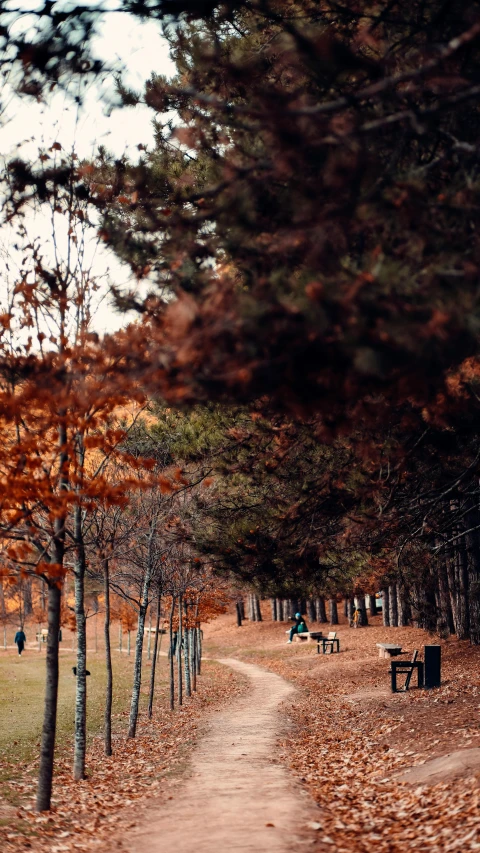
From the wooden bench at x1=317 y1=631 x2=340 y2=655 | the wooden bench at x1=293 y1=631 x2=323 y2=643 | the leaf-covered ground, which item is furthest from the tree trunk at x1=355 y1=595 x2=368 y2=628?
the leaf-covered ground

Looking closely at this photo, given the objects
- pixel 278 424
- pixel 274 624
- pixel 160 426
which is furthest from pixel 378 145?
pixel 274 624

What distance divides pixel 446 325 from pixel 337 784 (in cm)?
731

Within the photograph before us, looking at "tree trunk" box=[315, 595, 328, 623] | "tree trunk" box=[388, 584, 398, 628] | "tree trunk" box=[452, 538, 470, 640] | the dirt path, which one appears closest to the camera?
the dirt path

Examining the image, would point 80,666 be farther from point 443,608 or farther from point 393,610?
point 393,610

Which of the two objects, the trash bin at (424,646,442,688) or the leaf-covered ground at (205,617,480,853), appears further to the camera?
the trash bin at (424,646,442,688)

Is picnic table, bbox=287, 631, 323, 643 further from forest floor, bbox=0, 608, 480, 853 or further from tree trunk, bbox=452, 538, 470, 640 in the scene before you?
forest floor, bbox=0, 608, 480, 853

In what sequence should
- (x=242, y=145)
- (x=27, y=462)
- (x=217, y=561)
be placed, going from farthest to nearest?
(x=217, y=561), (x=27, y=462), (x=242, y=145)

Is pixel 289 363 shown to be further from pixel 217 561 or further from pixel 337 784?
pixel 217 561

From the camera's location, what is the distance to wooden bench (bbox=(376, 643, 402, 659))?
2330 centimetres

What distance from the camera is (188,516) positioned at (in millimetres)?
15266

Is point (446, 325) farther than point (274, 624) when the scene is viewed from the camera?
No

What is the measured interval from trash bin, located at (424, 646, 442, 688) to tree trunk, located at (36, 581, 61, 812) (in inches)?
394

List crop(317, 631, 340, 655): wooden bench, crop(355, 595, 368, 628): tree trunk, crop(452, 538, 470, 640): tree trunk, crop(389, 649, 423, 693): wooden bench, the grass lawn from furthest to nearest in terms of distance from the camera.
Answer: crop(355, 595, 368, 628): tree trunk → crop(317, 631, 340, 655): wooden bench → crop(452, 538, 470, 640): tree trunk → crop(389, 649, 423, 693): wooden bench → the grass lawn

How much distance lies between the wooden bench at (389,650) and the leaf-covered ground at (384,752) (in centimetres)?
48
